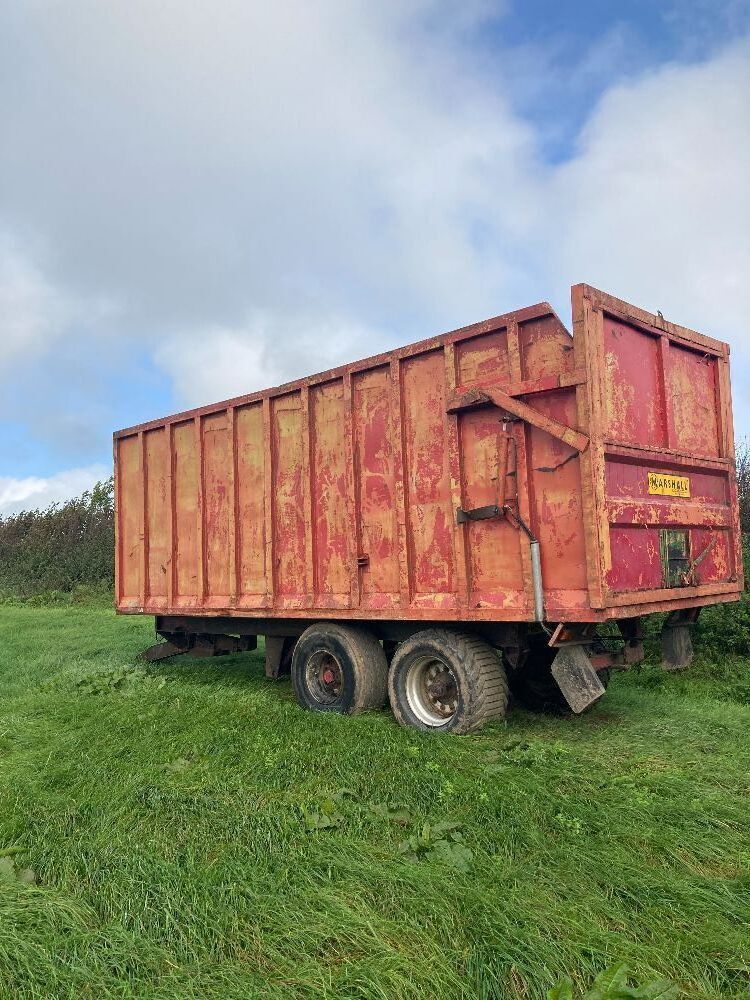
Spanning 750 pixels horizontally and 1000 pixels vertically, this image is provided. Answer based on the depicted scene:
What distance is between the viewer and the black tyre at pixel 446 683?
5566mm

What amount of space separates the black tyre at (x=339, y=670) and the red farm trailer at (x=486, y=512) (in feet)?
0.06

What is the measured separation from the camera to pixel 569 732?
5.68m

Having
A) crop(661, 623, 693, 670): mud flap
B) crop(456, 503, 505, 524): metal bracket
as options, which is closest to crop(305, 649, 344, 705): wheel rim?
crop(456, 503, 505, 524): metal bracket

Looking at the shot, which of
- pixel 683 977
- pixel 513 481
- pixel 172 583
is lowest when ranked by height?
pixel 683 977

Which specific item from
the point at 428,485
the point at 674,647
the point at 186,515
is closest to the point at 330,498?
the point at 428,485

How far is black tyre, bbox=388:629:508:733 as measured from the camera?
5.57 metres

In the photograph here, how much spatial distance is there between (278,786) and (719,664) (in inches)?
220

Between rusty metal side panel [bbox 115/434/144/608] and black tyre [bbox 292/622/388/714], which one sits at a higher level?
rusty metal side panel [bbox 115/434/144/608]

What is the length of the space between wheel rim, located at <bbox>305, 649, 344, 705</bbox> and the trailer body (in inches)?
18.0

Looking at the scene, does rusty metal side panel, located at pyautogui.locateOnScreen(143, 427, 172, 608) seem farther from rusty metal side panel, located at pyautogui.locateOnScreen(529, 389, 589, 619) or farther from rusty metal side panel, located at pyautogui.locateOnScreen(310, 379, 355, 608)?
rusty metal side panel, located at pyautogui.locateOnScreen(529, 389, 589, 619)

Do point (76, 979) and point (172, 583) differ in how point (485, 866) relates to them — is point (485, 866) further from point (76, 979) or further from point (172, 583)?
point (172, 583)

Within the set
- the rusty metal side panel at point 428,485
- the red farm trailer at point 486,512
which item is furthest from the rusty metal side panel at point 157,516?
the rusty metal side panel at point 428,485

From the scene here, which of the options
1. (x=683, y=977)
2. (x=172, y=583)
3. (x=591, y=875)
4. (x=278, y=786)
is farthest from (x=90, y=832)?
(x=172, y=583)

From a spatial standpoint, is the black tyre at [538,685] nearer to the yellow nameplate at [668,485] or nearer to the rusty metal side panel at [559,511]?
the rusty metal side panel at [559,511]
